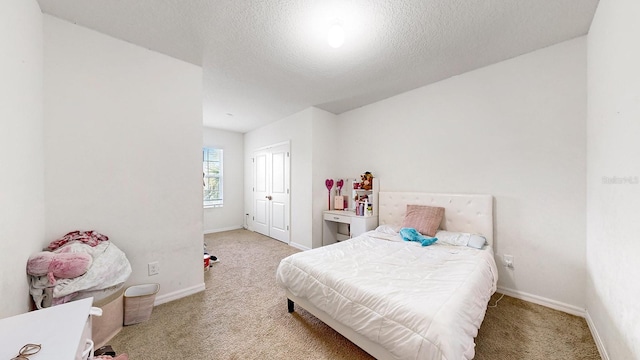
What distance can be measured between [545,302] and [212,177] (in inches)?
233

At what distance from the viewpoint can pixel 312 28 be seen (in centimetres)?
192

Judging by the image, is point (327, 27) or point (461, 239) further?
point (461, 239)

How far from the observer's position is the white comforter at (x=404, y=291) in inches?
45.9

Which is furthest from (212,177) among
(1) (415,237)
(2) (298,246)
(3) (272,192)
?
(1) (415,237)

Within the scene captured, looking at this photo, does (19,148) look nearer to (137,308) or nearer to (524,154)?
(137,308)

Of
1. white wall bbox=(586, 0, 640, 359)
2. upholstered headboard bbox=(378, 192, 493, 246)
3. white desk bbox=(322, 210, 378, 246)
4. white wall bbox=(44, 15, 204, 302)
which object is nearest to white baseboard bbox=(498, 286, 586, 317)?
white wall bbox=(586, 0, 640, 359)

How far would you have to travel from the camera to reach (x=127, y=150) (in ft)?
6.95

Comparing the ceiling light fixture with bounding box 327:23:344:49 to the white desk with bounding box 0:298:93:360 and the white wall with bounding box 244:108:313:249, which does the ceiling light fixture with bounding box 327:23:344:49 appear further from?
the white desk with bounding box 0:298:93:360

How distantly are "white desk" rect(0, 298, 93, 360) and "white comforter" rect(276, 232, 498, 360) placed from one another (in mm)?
1277

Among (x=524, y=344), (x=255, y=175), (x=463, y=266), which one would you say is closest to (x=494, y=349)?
(x=524, y=344)

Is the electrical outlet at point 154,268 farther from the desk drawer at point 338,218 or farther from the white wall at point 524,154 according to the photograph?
the white wall at point 524,154

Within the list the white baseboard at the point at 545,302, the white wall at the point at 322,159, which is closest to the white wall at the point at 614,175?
the white baseboard at the point at 545,302

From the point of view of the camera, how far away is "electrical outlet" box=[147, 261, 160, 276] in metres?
2.21

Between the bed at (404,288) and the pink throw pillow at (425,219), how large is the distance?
148 mm
